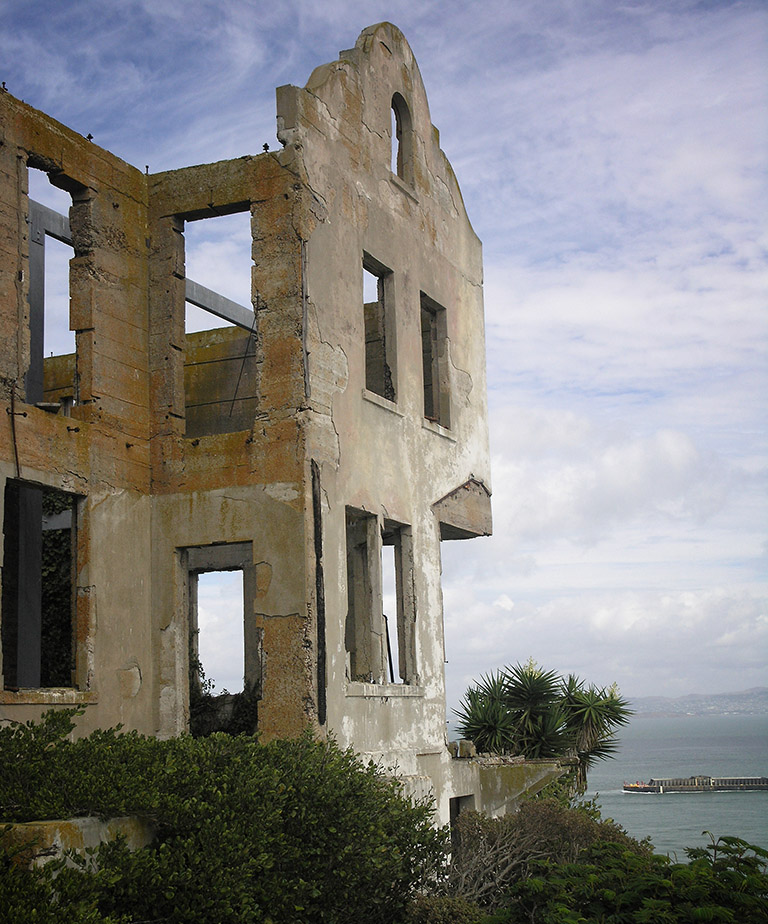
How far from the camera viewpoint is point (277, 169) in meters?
13.0

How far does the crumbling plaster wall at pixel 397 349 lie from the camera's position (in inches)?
503

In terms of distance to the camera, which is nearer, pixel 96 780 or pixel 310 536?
pixel 96 780

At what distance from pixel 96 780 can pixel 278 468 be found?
449 centimetres

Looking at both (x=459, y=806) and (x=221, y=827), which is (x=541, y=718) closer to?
(x=459, y=806)

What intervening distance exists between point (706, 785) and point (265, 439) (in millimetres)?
79864

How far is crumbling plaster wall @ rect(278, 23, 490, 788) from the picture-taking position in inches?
503

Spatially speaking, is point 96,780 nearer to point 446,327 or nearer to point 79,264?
point 79,264

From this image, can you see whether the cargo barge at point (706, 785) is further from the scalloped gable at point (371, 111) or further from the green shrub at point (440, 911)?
the green shrub at point (440, 911)

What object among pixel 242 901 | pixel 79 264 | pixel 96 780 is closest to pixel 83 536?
pixel 79 264

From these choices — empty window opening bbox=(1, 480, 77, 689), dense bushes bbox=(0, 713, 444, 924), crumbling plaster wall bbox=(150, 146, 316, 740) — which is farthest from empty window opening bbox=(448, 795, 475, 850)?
empty window opening bbox=(1, 480, 77, 689)

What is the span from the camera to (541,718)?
20203 millimetres

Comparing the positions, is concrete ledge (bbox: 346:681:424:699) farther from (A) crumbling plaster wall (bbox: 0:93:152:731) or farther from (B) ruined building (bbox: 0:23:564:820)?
(A) crumbling plaster wall (bbox: 0:93:152:731)

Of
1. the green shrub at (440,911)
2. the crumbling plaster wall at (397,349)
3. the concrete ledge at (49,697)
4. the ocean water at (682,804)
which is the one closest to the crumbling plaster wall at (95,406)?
Result: the concrete ledge at (49,697)

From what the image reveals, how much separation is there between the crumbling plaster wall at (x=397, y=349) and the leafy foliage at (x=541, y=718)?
5.06 m
